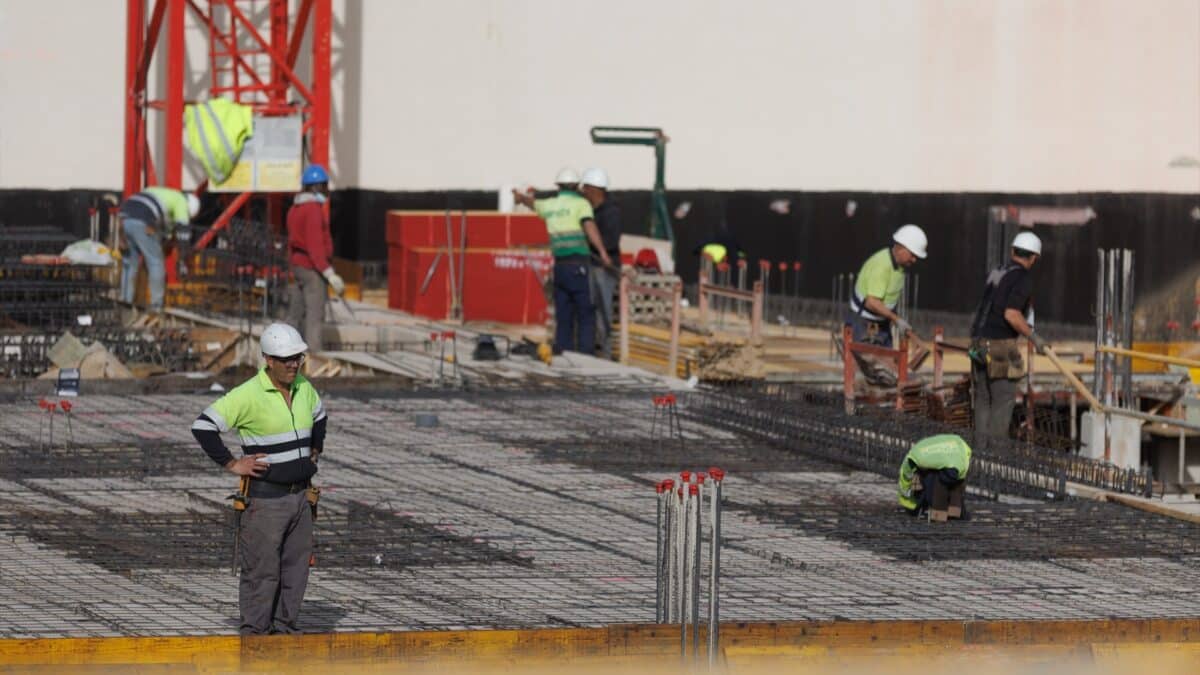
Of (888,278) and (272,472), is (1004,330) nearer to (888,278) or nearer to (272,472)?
(888,278)

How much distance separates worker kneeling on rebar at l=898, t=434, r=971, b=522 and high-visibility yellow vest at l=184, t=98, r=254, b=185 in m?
15.0

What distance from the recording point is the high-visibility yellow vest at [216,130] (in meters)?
27.5

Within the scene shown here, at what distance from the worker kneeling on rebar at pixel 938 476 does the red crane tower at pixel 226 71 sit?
14.8 m

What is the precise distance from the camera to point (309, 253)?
20.8 metres

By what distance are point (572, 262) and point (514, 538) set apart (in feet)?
27.6

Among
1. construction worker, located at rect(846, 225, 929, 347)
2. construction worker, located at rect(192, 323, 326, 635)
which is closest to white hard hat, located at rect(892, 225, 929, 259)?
construction worker, located at rect(846, 225, 929, 347)

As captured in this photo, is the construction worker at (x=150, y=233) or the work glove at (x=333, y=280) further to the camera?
the construction worker at (x=150, y=233)

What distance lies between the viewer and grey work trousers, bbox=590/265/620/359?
22.3m

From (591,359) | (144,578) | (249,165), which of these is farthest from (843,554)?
(249,165)

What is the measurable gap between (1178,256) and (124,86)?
13.9 metres

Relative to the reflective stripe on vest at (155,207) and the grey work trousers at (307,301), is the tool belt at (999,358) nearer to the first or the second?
the grey work trousers at (307,301)

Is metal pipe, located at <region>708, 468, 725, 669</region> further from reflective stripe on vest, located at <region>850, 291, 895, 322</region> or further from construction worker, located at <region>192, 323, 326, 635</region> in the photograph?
reflective stripe on vest, located at <region>850, 291, 895, 322</region>

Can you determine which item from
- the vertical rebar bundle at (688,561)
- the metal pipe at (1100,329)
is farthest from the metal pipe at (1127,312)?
the vertical rebar bundle at (688,561)

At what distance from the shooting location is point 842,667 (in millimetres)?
10234
